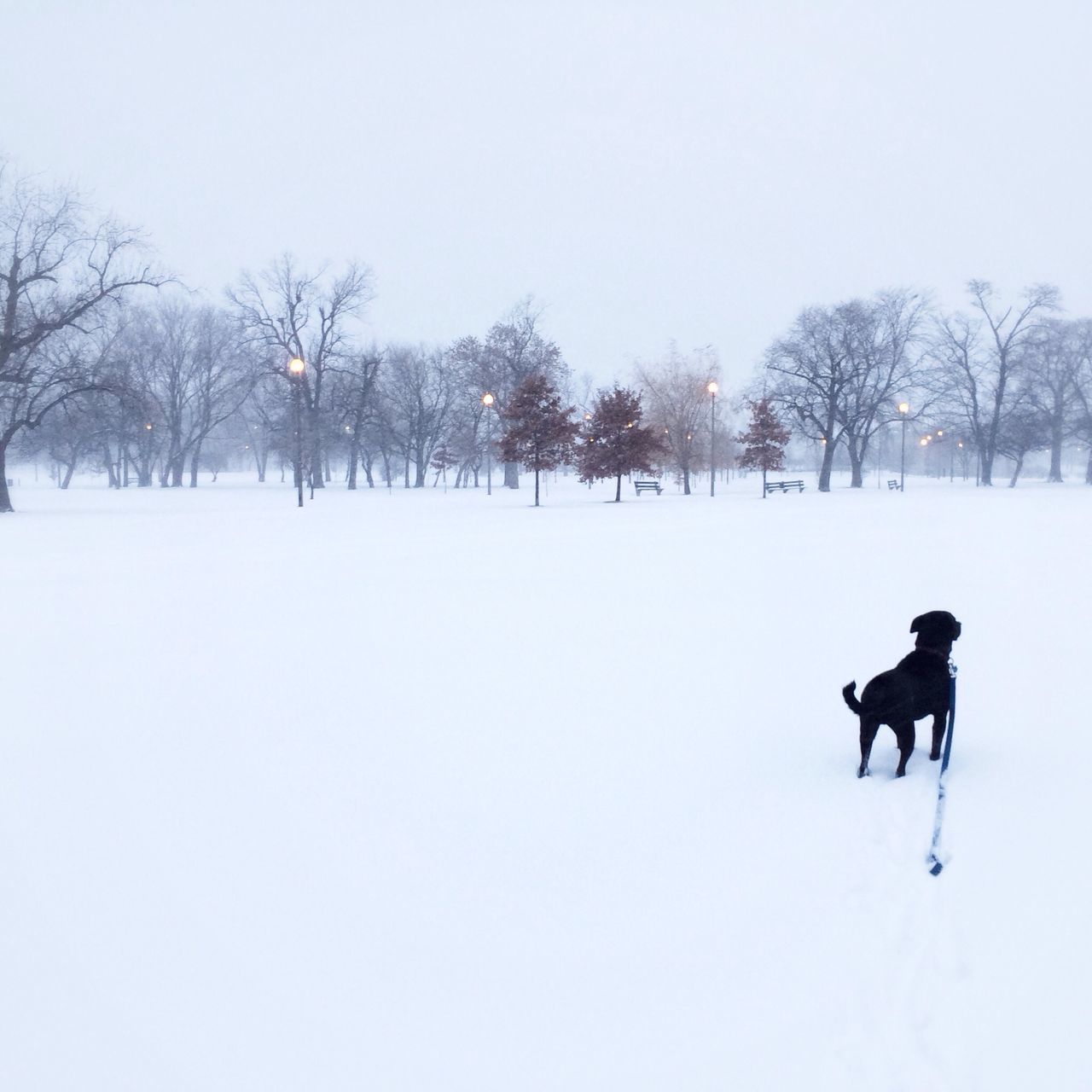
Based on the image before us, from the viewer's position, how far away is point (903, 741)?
488 cm

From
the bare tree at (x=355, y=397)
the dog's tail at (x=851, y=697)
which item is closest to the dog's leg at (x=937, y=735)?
the dog's tail at (x=851, y=697)

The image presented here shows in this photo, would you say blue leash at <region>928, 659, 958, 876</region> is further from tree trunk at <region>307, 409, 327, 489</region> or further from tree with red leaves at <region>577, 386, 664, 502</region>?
tree trunk at <region>307, 409, 327, 489</region>

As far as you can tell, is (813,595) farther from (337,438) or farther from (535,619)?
(337,438)

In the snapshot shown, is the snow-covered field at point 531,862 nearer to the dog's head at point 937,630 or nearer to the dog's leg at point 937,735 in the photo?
the dog's leg at point 937,735

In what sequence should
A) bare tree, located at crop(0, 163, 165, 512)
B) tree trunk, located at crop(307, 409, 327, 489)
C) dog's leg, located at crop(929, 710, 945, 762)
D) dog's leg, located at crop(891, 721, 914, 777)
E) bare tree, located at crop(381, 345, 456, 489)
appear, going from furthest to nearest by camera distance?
1. bare tree, located at crop(381, 345, 456, 489)
2. tree trunk, located at crop(307, 409, 327, 489)
3. bare tree, located at crop(0, 163, 165, 512)
4. dog's leg, located at crop(929, 710, 945, 762)
5. dog's leg, located at crop(891, 721, 914, 777)

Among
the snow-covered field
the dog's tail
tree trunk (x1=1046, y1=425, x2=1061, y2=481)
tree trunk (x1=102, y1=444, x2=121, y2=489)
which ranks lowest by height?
the snow-covered field

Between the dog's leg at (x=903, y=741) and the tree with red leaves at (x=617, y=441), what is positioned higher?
the tree with red leaves at (x=617, y=441)

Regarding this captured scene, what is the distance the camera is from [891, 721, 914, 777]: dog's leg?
15.8ft

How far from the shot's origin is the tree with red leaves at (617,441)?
39688mm

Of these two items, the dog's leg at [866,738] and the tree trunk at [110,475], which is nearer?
the dog's leg at [866,738]

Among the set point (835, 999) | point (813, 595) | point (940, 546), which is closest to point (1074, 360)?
point (940, 546)

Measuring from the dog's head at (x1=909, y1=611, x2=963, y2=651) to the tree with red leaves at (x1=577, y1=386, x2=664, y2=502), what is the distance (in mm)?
34552

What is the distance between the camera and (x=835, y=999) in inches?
120

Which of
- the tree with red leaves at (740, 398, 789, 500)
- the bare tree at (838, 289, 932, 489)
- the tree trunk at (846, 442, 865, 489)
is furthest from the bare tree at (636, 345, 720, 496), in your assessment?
the tree trunk at (846, 442, 865, 489)
